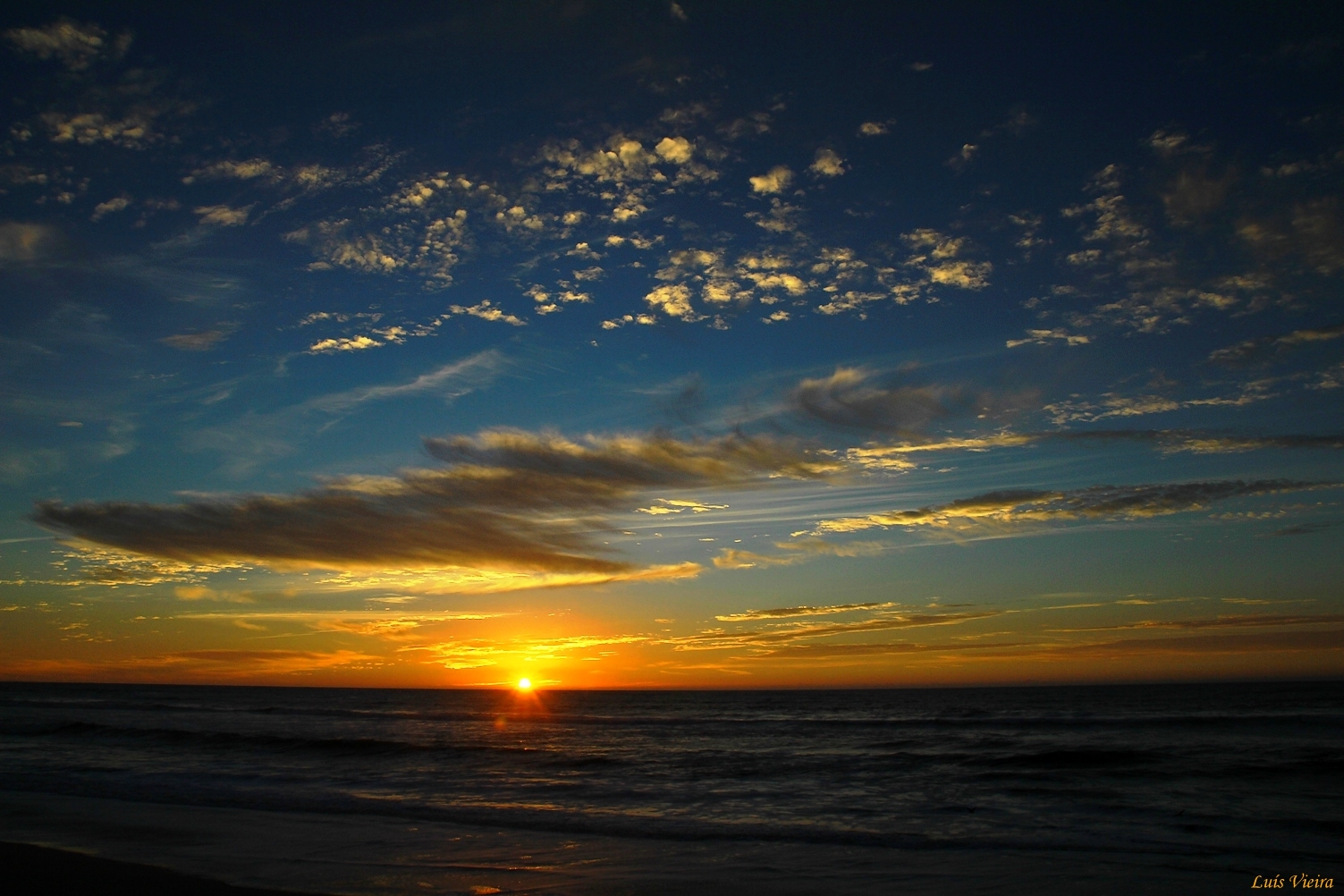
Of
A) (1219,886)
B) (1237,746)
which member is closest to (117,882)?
(1219,886)

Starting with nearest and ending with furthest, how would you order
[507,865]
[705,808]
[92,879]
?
[92,879]
[507,865]
[705,808]

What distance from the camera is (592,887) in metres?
10.3

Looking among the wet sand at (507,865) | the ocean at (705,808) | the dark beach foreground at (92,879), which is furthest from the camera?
the ocean at (705,808)

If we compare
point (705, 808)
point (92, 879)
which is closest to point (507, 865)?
point (92, 879)

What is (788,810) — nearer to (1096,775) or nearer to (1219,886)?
(1219,886)

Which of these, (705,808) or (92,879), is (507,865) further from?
(705,808)

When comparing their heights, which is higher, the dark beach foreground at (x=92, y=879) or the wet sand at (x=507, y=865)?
the dark beach foreground at (x=92, y=879)

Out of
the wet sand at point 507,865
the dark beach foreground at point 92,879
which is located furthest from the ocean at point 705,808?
the dark beach foreground at point 92,879

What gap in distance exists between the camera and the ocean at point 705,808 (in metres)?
11.5

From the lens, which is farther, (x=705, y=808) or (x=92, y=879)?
(x=705, y=808)

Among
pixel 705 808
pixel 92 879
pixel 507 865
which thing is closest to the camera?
pixel 92 879

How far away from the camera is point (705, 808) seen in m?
18.3

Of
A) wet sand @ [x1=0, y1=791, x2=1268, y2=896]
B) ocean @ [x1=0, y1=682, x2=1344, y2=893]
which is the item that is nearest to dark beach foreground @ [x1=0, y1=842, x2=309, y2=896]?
wet sand @ [x1=0, y1=791, x2=1268, y2=896]

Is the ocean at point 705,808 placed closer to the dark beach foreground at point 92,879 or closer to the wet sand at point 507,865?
Answer: the wet sand at point 507,865
